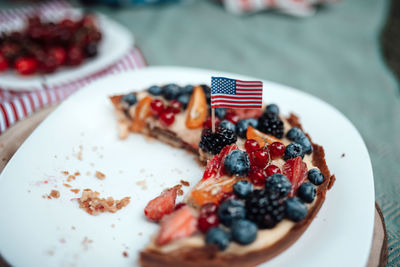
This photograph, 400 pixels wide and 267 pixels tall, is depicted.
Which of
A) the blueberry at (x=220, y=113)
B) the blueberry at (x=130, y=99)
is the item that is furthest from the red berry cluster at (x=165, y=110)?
the blueberry at (x=220, y=113)

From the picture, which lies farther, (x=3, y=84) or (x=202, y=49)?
(x=202, y=49)

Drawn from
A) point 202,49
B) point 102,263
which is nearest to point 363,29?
point 202,49

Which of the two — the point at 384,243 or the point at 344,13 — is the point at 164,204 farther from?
the point at 344,13

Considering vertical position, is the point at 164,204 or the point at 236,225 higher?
the point at 236,225

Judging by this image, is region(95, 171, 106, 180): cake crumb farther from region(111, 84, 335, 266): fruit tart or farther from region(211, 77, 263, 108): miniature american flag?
region(211, 77, 263, 108): miniature american flag

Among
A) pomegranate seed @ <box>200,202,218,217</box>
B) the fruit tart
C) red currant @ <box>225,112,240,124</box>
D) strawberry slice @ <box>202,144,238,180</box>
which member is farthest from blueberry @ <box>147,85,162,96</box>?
pomegranate seed @ <box>200,202,218,217</box>

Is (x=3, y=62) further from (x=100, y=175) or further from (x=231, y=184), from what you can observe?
(x=231, y=184)

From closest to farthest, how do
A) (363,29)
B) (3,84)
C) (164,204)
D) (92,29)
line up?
1. (164,204)
2. (3,84)
3. (92,29)
4. (363,29)

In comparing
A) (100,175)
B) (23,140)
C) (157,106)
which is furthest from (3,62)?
(100,175)
